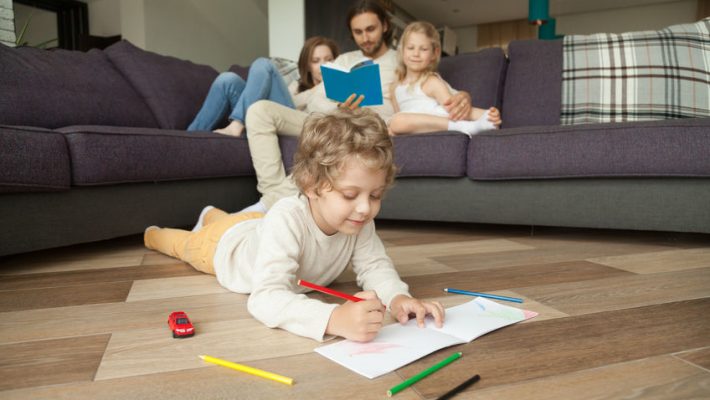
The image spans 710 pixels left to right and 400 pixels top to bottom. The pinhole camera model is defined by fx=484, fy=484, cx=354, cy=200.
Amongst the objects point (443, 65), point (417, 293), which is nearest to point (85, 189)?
point (417, 293)

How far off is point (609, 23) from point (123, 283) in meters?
9.08

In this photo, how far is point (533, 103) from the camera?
2387 millimetres

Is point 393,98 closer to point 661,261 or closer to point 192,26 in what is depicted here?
point 661,261

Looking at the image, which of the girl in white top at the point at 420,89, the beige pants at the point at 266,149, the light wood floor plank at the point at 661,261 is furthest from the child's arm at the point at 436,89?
the light wood floor plank at the point at 661,261

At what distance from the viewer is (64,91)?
1975 mm

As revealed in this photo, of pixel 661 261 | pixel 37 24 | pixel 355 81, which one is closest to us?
pixel 661 261

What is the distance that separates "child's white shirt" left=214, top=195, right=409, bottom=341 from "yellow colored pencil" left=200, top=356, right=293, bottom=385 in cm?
15

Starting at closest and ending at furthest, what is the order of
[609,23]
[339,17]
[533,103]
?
[533,103], [339,17], [609,23]

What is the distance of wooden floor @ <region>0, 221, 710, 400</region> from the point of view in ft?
2.28

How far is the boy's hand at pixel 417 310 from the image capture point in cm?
90

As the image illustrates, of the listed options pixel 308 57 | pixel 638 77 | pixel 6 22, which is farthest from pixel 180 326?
pixel 6 22

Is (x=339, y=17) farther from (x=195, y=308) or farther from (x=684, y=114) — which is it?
(x=195, y=308)

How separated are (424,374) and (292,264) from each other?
0.37 metres

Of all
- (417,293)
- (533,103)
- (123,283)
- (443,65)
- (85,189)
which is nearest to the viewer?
(417,293)
